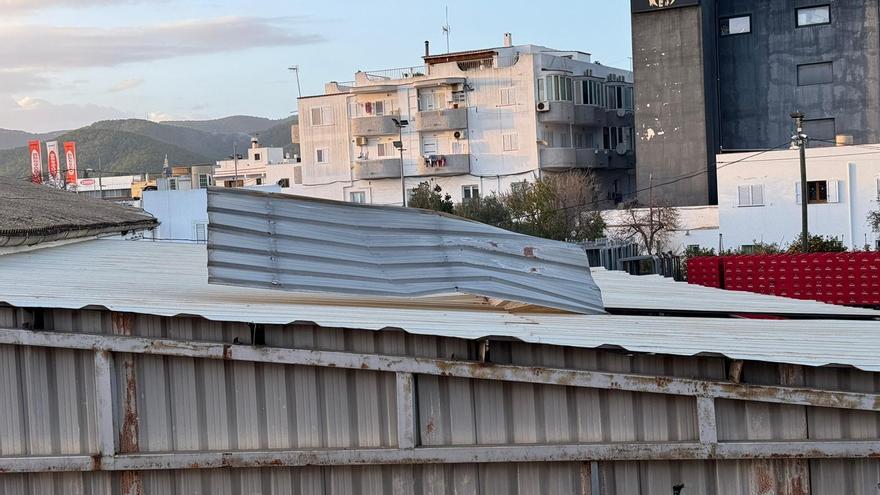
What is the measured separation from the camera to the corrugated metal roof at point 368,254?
14.0 m

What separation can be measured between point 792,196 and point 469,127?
84.2ft

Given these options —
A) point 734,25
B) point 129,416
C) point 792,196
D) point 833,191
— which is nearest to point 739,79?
point 734,25

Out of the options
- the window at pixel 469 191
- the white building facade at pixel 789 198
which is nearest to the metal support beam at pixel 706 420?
the white building facade at pixel 789 198

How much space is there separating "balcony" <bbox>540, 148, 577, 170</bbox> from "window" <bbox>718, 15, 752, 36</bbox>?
42.1ft

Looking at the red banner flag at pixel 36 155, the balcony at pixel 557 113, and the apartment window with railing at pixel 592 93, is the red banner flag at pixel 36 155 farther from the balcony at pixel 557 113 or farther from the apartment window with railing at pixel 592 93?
the apartment window with railing at pixel 592 93

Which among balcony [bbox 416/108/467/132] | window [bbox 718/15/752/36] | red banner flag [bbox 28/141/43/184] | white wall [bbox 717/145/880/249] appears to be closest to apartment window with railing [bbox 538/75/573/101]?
balcony [bbox 416/108/467/132]

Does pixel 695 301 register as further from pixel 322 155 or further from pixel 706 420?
pixel 322 155

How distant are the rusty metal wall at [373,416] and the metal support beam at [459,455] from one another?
16 cm

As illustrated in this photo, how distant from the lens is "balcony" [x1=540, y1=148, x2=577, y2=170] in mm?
79125

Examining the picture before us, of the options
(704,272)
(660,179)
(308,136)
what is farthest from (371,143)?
(704,272)

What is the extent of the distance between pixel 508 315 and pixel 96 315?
4557mm

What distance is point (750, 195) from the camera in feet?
205

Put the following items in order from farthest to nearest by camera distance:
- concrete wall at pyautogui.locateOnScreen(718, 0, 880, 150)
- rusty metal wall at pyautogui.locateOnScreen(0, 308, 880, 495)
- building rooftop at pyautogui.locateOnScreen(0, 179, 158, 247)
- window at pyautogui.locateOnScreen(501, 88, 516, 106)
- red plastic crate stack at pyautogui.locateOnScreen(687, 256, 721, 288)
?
window at pyautogui.locateOnScreen(501, 88, 516, 106) → concrete wall at pyautogui.locateOnScreen(718, 0, 880, 150) → red plastic crate stack at pyautogui.locateOnScreen(687, 256, 721, 288) → building rooftop at pyautogui.locateOnScreen(0, 179, 158, 247) → rusty metal wall at pyautogui.locateOnScreen(0, 308, 880, 495)

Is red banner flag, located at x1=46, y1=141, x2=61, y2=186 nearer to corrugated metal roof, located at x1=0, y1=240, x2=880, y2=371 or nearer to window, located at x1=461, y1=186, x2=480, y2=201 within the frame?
window, located at x1=461, y1=186, x2=480, y2=201
